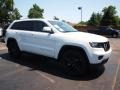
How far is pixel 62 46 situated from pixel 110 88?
2.33 m

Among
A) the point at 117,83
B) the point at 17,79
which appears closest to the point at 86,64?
the point at 117,83

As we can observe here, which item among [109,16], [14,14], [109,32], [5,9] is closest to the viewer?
[109,32]

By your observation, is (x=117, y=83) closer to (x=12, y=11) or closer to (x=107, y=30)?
(x=107, y=30)

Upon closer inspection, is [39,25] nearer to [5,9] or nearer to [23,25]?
[23,25]

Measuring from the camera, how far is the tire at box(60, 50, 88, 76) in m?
7.88

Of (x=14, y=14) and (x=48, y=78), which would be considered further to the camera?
(x=14, y=14)

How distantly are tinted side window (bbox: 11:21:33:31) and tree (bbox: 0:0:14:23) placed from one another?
41861mm

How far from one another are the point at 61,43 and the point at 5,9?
47236 millimetres

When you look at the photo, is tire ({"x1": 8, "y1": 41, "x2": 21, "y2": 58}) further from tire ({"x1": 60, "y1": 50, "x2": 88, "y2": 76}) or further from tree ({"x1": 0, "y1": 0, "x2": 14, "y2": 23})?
tree ({"x1": 0, "y1": 0, "x2": 14, "y2": 23})

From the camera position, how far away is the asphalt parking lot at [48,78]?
22.7 ft

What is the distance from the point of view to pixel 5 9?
53438 millimetres

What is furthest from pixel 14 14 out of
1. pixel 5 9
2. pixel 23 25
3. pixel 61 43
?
pixel 61 43

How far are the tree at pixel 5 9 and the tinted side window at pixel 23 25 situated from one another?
4186 centimetres

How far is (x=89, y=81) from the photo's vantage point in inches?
297
